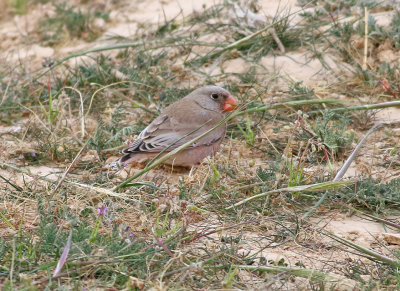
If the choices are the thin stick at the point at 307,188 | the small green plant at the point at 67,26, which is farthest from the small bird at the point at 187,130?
the small green plant at the point at 67,26

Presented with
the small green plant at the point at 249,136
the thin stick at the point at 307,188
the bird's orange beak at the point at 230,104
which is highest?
the thin stick at the point at 307,188

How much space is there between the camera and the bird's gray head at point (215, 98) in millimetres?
5438

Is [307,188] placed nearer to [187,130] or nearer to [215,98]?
[187,130]

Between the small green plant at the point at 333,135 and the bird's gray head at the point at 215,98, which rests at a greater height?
the bird's gray head at the point at 215,98

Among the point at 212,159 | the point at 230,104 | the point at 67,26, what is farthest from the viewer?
the point at 67,26

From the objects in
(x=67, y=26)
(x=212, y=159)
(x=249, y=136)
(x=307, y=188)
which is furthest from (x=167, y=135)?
(x=67, y=26)

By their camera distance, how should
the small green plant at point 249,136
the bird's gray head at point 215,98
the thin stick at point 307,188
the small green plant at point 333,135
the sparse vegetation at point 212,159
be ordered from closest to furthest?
the sparse vegetation at point 212,159
the thin stick at point 307,188
the small green plant at point 333,135
the small green plant at point 249,136
the bird's gray head at point 215,98

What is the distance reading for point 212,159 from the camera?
4.75m

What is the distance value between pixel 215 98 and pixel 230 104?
0.14 m

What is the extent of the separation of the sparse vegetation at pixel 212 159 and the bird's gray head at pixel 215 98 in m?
0.12

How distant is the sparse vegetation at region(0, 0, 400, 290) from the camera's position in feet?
10.5

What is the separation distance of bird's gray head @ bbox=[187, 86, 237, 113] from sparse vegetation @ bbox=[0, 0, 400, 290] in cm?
12

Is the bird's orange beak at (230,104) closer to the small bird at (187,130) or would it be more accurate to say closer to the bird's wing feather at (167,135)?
the small bird at (187,130)

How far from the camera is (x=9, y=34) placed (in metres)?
7.75
